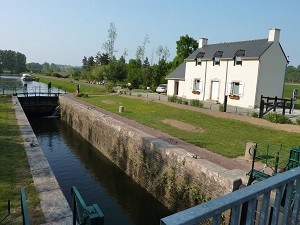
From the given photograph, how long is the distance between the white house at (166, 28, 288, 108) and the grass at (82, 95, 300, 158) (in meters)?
8.43

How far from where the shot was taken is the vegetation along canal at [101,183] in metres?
10.2

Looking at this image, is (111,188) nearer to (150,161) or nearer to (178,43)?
(150,161)

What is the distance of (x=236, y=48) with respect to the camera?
28859mm

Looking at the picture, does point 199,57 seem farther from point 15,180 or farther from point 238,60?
point 15,180

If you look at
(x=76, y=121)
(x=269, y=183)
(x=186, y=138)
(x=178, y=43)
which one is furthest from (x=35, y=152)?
(x=178, y=43)

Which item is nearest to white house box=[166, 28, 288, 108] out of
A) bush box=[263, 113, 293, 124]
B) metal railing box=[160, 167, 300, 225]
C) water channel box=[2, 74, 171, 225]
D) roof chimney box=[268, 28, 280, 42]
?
roof chimney box=[268, 28, 280, 42]

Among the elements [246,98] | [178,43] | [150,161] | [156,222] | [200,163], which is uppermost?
[178,43]

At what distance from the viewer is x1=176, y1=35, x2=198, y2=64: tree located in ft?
158

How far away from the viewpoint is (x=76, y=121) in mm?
24016

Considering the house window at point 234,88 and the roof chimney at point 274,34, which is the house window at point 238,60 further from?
the roof chimney at point 274,34

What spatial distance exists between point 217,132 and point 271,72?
15.2 meters

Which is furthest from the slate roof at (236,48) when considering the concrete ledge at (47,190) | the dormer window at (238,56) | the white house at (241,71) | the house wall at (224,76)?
the concrete ledge at (47,190)

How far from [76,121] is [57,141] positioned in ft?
12.6

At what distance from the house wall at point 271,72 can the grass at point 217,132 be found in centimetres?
949
